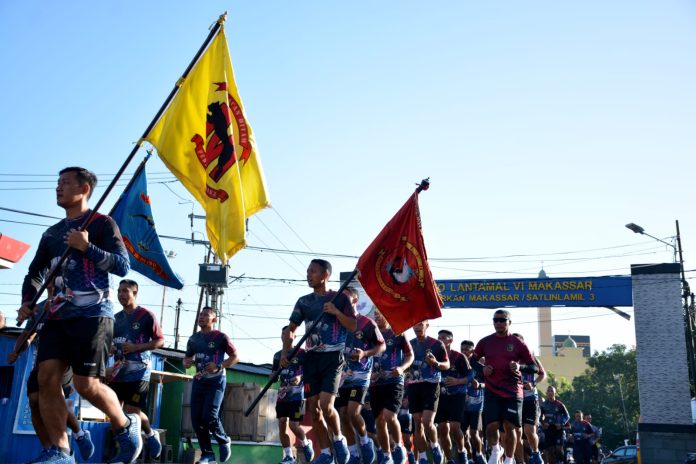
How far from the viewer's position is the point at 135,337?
37.6 feet

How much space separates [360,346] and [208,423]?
8.17 ft

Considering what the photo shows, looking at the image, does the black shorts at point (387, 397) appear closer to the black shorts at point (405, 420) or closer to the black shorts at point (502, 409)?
the black shorts at point (502, 409)

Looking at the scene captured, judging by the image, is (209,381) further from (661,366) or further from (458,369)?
(661,366)

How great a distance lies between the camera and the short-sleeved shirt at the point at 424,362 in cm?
1384

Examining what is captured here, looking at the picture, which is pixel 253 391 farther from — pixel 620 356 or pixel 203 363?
pixel 620 356

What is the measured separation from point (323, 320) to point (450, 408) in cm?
622

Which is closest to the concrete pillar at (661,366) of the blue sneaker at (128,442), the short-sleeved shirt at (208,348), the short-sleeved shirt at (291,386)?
the short-sleeved shirt at (291,386)

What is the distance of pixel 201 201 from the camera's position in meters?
9.91

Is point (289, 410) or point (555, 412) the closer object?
point (289, 410)

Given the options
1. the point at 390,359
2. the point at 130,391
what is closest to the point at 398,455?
the point at 390,359

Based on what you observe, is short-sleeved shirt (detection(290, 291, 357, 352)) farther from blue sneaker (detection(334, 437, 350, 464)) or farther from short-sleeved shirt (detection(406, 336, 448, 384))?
short-sleeved shirt (detection(406, 336, 448, 384))

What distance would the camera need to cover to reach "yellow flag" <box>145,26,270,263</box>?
9750 mm

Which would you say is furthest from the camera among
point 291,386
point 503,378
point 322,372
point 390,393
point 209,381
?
point 291,386

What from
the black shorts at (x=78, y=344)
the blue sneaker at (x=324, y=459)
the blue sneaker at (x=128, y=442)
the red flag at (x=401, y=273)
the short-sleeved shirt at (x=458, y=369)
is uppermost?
the red flag at (x=401, y=273)
